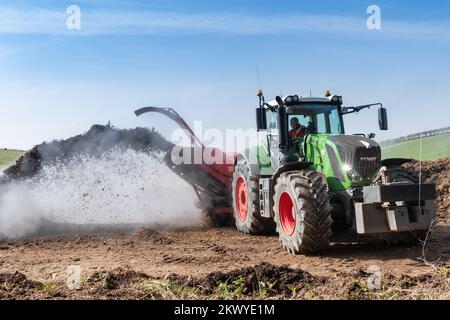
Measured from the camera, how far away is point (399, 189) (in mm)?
8172

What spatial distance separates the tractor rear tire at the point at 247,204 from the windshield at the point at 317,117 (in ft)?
5.76

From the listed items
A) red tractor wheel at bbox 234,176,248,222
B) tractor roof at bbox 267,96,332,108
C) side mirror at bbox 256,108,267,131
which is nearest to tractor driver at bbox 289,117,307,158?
tractor roof at bbox 267,96,332,108

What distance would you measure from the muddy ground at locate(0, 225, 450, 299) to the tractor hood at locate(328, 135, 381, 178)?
4.75 ft

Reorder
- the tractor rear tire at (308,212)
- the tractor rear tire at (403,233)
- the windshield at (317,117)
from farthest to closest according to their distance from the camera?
1. the windshield at (317,117)
2. the tractor rear tire at (403,233)
3. the tractor rear tire at (308,212)

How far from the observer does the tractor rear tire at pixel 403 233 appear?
8.91 metres

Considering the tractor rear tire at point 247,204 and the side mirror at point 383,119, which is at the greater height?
the side mirror at point 383,119

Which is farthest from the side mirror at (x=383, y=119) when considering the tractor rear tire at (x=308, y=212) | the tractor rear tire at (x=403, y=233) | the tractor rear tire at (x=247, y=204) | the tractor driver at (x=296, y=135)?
the tractor rear tire at (x=247, y=204)

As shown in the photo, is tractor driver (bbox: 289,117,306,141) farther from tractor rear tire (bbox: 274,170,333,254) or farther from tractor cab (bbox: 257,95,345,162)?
tractor rear tire (bbox: 274,170,333,254)

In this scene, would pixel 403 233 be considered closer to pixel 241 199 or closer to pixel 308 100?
pixel 308 100

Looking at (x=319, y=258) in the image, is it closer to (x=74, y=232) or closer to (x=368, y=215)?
(x=368, y=215)

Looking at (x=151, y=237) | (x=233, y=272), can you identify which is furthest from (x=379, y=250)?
(x=151, y=237)

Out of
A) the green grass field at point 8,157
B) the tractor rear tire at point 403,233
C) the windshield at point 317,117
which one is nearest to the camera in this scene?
the tractor rear tire at point 403,233

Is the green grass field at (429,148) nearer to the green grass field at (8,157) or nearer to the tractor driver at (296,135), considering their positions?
the tractor driver at (296,135)
